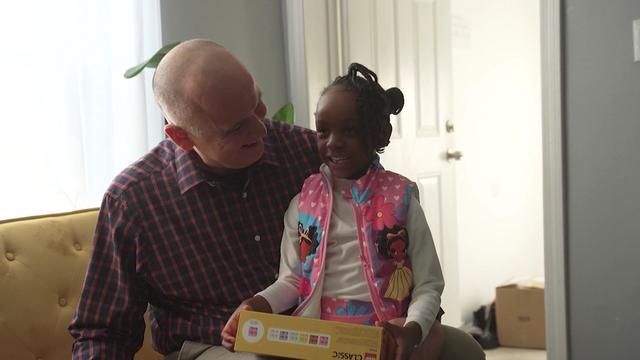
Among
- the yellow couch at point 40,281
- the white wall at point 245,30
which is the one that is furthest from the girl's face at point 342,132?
the white wall at point 245,30

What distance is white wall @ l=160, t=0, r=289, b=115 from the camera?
7.47 feet

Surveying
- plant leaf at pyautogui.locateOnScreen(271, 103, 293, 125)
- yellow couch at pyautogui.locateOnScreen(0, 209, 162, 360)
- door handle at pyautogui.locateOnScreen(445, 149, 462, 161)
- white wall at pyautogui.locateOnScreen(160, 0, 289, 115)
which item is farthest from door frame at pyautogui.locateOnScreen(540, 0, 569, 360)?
yellow couch at pyautogui.locateOnScreen(0, 209, 162, 360)

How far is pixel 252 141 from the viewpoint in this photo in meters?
1.11

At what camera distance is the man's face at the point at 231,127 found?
3.44 ft

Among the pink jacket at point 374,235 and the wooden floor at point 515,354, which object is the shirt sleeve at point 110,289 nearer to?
the pink jacket at point 374,235

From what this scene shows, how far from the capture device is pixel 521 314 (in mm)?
3199

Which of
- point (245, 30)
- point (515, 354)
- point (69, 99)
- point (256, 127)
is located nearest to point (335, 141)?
point (256, 127)

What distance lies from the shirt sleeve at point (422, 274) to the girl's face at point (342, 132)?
13 centimetres

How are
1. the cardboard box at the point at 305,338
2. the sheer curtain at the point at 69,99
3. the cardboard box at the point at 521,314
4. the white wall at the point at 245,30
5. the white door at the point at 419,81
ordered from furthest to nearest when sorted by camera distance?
the cardboard box at the point at 521,314, the white door at the point at 419,81, the white wall at the point at 245,30, the sheer curtain at the point at 69,99, the cardboard box at the point at 305,338

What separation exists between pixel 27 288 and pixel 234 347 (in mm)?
694

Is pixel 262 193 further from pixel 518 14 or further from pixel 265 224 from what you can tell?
pixel 518 14

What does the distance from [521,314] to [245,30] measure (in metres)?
2.05

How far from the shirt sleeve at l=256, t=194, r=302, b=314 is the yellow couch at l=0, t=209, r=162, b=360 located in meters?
0.63

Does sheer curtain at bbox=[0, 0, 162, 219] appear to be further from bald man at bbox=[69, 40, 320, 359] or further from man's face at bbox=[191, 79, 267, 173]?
man's face at bbox=[191, 79, 267, 173]
